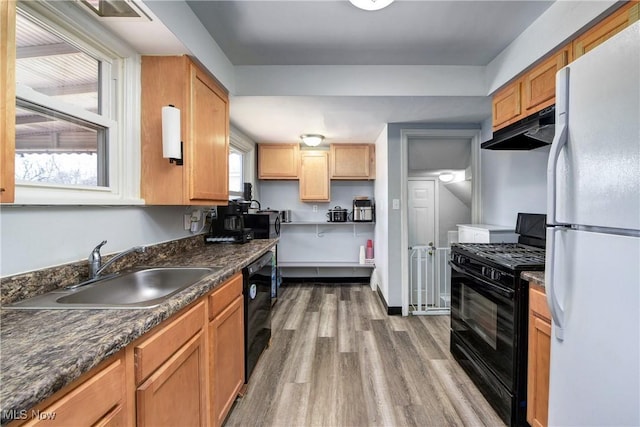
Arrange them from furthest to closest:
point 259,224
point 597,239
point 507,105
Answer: point 259,224, point 507,105, point 597,239

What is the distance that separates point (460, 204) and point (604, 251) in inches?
139

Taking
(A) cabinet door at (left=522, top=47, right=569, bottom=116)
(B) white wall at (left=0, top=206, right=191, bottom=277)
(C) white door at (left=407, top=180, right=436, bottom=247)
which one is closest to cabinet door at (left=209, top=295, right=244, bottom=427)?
(B) white wall at (left=0, top=206, right=191, bottom=277)

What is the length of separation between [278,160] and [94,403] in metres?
3.57

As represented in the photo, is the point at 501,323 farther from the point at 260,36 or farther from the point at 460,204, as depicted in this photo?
the point at 460,204

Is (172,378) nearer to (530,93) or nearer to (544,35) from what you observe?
(530,93)

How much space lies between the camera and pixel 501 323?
155 centimetres

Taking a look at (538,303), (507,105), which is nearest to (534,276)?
(538,303)

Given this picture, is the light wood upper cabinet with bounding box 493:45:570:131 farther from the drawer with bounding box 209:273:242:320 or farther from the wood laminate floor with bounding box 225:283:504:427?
the drawer with bounding box 209:273:242:320

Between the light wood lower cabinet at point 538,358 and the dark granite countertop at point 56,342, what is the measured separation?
62.6 inches

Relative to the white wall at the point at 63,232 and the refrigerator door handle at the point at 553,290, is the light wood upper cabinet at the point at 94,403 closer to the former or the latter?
the white wall at the point at 63,232

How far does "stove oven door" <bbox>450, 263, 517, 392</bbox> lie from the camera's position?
4.87ft

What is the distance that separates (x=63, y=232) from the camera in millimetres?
1184

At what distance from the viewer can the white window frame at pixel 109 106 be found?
114cm

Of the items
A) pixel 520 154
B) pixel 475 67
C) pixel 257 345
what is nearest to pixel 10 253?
pixel 257 345
